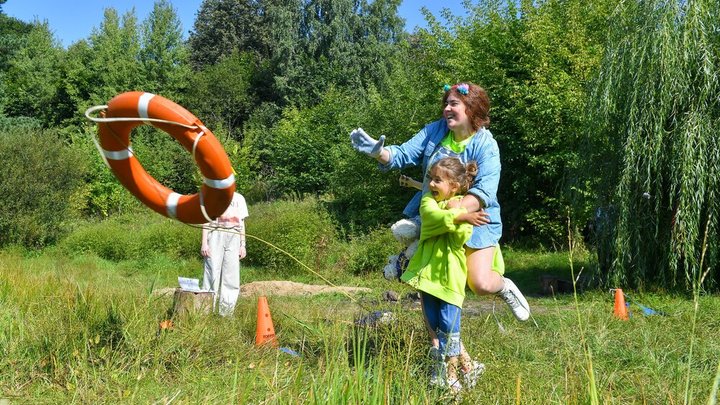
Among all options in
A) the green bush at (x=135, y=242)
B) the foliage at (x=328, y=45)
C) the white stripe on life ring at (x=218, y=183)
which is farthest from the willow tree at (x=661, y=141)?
the foliage at (x=328, y=45)

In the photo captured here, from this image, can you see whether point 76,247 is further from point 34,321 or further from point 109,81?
point 109,81

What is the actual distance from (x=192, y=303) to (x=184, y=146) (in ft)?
6.74

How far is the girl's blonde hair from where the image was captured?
13.8 feet

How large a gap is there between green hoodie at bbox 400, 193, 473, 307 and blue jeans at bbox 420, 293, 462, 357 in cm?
7

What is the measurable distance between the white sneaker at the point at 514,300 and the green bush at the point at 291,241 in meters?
9.74

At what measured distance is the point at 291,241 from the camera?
14914mm

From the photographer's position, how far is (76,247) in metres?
18.7

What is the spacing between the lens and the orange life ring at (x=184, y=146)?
3.90 m

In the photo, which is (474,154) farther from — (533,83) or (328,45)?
(328,45)

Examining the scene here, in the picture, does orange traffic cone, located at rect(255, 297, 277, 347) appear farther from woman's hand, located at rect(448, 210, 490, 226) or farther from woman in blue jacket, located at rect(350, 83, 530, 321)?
woman's hand, located at rect(448, 210, 490, 226)

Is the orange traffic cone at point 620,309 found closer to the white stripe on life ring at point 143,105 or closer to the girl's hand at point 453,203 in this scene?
the girl's hand at point 453,203

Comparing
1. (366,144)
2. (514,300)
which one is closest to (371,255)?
(514,300)

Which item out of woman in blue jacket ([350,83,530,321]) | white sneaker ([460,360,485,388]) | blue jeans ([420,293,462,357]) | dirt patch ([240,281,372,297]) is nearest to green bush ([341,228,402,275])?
dirt patch ([240,281,372,297])

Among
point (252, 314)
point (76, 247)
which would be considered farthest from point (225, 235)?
point (76, 247)
